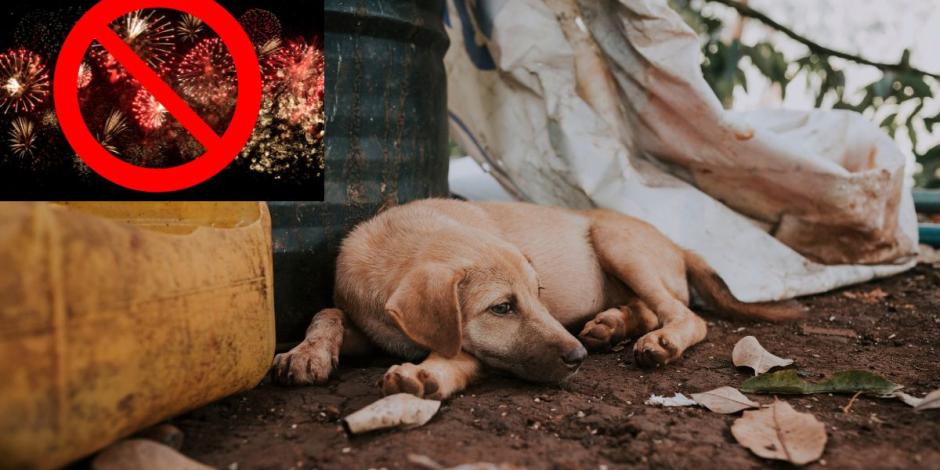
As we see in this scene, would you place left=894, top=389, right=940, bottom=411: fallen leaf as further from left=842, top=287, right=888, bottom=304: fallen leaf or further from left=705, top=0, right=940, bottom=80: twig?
left=705, top=0, right=940, bottom=80: twig

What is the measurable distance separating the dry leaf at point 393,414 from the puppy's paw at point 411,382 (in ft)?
0.21

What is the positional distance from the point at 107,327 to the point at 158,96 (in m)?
1.65

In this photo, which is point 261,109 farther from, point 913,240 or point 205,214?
point 913,240

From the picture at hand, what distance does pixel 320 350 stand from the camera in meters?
2.48

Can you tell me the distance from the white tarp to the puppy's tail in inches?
9.6

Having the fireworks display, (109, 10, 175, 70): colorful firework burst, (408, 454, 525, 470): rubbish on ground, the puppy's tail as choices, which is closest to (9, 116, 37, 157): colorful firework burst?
the fireworks display

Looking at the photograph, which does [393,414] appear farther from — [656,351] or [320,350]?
[656,351]

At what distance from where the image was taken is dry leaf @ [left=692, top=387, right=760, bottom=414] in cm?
216

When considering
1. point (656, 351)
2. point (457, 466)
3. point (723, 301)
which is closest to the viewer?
point (457, 466)

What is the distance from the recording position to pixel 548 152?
4.04 meters

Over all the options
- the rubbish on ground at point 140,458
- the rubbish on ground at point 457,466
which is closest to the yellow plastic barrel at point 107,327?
the rubbish on ground at point 140,458

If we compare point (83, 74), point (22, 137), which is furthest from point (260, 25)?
point (22, 137)

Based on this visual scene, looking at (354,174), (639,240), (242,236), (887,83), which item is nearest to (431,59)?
(354,174)

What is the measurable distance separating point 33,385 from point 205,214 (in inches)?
46.8
